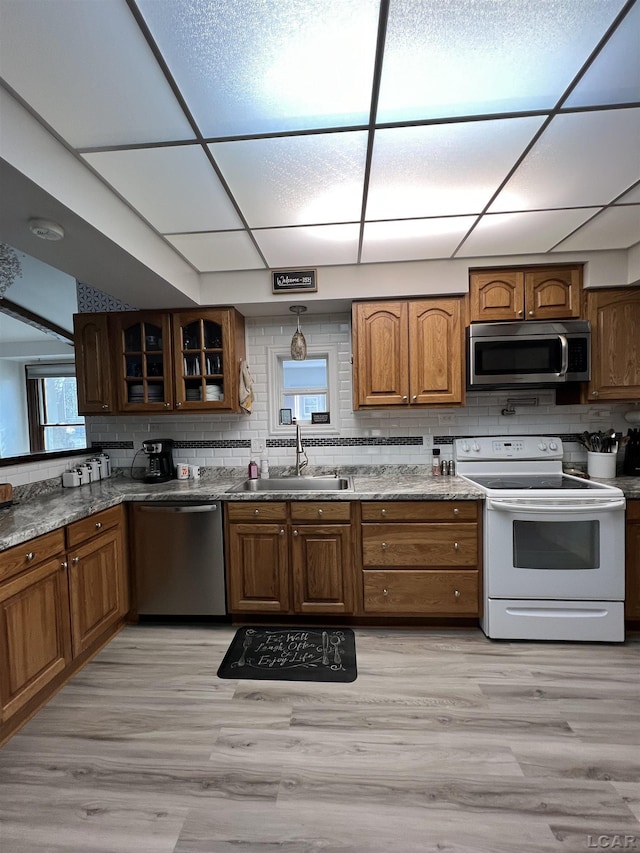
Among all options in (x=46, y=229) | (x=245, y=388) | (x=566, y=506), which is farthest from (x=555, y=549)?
(x=46, y=229)

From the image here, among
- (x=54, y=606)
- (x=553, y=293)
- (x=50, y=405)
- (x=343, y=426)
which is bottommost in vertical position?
(x=54, y=606)

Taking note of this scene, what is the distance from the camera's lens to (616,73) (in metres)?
→ 1.23

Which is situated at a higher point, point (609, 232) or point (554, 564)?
point (609, 232)

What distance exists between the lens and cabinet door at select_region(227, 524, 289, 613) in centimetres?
250

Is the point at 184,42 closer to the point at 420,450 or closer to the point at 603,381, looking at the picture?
the point at 420,450

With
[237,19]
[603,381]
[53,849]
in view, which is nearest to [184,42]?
[237,19]

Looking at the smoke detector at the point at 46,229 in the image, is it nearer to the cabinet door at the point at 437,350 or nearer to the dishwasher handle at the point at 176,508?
the dishwasher handle at the point at 176,508

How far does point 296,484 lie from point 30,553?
1718 millimetres

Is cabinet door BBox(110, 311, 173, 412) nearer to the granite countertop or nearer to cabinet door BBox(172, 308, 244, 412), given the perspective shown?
cabinet door BBox(172, 308, 244, 412)

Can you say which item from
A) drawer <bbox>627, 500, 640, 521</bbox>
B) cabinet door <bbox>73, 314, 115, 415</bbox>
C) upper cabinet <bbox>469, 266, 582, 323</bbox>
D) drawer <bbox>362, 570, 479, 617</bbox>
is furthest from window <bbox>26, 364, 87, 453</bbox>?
drawer <bbox>627, 500, 640, 521</bbox>

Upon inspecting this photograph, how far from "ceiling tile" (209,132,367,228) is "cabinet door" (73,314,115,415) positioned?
160cm

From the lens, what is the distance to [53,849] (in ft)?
4.07

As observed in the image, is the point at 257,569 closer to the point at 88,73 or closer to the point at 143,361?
the point at 143,361

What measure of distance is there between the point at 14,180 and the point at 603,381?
341cm
